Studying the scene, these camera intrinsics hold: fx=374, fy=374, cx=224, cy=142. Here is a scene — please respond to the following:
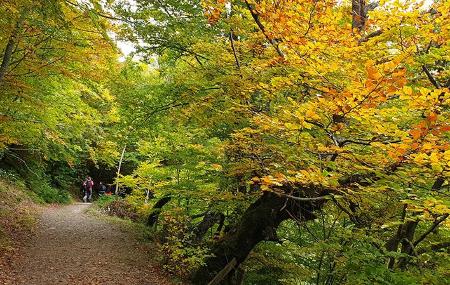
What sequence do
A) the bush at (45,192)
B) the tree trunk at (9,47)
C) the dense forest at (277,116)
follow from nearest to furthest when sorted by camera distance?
1. the dense forest at (277,116)
2. the tree trunk at (9,47)
3. the bush at (45,192)

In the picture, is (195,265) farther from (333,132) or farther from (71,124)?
(71,124)

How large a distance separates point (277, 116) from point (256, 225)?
2.66 metres

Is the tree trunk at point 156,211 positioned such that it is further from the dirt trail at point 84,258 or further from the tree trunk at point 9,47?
the tree trunk at point 9,47

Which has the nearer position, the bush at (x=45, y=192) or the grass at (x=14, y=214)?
the grass at (x=14, y=214)

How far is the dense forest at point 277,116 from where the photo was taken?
4098mm

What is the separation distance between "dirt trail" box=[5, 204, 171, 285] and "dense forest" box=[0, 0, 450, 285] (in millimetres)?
954

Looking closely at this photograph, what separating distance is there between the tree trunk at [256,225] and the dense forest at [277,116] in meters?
0.04

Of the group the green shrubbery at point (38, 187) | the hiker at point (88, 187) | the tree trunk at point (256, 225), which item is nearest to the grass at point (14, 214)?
the green shrubbery at point (38, 187)

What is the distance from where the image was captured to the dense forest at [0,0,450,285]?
13.4 feet

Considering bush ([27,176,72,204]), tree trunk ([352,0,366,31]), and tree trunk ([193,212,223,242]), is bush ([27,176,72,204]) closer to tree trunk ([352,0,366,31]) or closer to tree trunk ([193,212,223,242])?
tree trunk ([193,212,223,242])

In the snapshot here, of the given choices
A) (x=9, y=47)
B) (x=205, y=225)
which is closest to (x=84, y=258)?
(x=205, y=225)

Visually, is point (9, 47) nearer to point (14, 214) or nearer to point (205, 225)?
point (14, 214)

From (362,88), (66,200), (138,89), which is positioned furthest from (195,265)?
(66,200)

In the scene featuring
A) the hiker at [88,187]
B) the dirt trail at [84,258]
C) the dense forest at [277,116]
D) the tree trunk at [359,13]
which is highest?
the tree trunk at [359,13]
